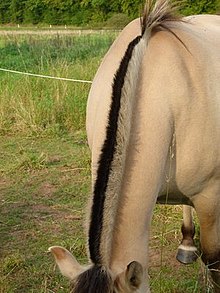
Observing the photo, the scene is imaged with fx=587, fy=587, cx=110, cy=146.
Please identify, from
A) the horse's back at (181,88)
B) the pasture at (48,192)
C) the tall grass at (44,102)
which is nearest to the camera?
the horse's back at (181,88)

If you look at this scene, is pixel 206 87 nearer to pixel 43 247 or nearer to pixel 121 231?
pixel 121 231

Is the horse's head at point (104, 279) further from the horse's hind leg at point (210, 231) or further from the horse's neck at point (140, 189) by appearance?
the horse's hind leg at point (210, 231)

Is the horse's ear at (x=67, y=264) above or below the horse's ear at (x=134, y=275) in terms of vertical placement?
below

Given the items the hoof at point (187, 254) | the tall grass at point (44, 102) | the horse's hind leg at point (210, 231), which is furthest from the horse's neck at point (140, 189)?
the tall grass at point (44, 102)

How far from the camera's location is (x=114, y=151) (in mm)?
2477

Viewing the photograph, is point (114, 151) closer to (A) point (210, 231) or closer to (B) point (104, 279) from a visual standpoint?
(B) point (104, 279)

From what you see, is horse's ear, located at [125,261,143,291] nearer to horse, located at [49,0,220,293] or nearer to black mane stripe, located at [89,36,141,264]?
horse, located at [49,0,220,293]

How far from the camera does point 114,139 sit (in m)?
2.51

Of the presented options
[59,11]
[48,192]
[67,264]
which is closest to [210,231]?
[67,264]

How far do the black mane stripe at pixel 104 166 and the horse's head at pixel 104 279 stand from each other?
0.18 feet

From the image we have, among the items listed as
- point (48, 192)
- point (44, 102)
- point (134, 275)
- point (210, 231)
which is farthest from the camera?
point (44, 102)

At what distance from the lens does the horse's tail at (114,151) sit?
228 centimetres

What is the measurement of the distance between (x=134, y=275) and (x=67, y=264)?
0.29 meters

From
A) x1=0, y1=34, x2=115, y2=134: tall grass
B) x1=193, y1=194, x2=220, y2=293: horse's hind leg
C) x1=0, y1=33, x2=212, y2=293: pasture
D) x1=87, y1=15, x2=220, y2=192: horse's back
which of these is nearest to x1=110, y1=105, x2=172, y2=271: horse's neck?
x1=87, y1=15, x2=220, y2=192: horse's back
